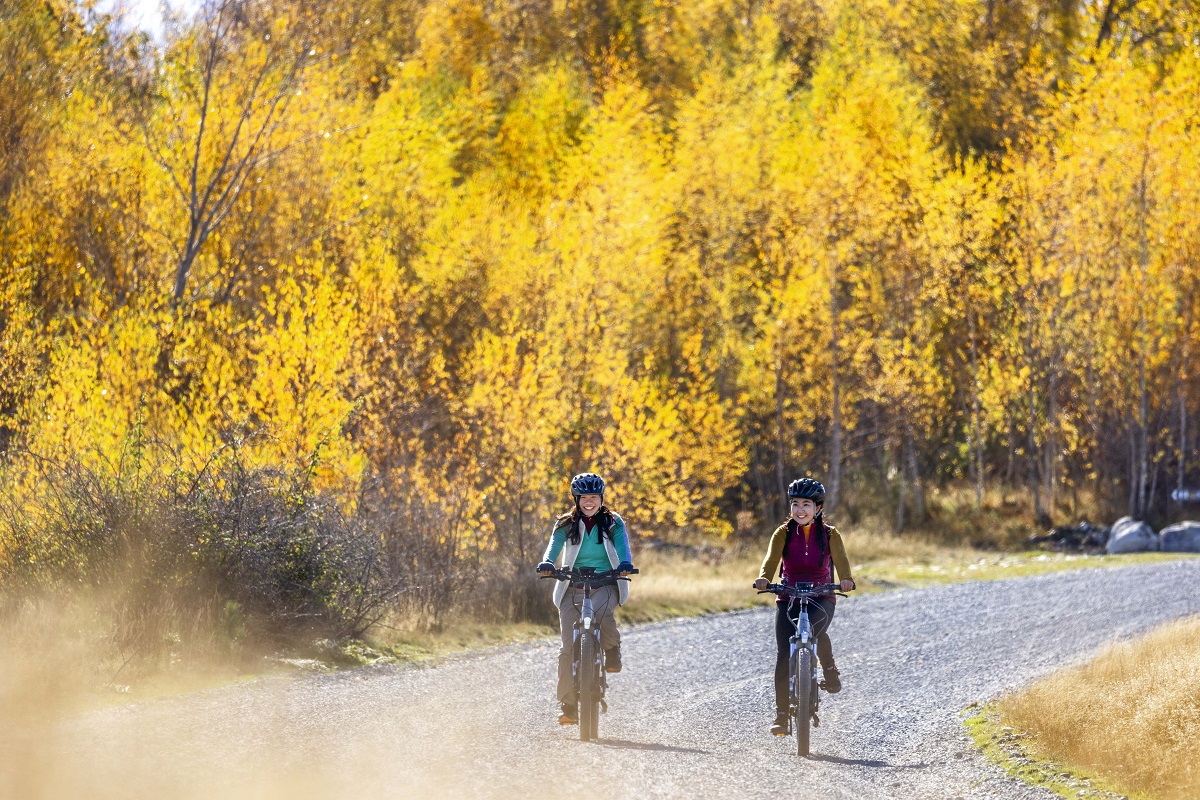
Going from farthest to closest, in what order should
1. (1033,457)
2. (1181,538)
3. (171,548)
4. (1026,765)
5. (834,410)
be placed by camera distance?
(1033,457) → (834,410) → (1181,538) → (171,548) → (1026,765)

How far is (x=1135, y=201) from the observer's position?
125 feet

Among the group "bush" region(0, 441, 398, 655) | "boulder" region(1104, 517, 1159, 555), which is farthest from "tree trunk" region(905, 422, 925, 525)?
"bush" region(0, 441, 398, 655)

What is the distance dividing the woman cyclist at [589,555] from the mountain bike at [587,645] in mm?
63

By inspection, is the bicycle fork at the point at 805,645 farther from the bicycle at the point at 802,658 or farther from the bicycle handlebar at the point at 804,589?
the bicycle handlebar at the point at 804,589

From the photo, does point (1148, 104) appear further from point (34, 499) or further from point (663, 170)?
point (34, 499)

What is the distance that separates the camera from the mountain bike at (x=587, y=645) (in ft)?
36.0

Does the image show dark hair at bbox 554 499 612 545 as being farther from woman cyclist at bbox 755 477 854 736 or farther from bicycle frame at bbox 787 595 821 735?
bicycle frame at bbox 787 595 821 735

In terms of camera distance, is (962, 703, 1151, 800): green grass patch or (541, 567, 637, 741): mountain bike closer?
(962, 703, 1151, 800): green grass patch

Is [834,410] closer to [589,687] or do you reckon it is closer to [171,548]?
[171,548]

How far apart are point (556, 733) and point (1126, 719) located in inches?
194

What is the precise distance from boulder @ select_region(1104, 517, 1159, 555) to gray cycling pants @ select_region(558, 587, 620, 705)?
85.2 ft

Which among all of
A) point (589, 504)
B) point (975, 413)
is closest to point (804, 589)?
point (589, 504)

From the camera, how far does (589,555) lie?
11.1 m

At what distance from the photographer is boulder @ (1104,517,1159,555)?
34.2 meters
